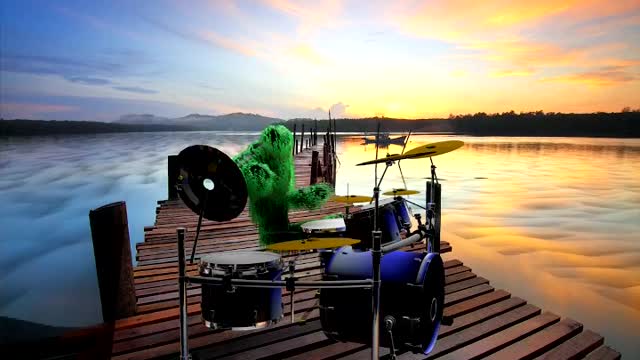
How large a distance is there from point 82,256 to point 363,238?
39.7ft

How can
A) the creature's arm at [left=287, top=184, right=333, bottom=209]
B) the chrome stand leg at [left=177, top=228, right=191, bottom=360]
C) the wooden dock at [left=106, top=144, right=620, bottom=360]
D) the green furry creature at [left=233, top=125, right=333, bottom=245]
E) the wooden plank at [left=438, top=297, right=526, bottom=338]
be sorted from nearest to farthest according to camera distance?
the chrome stand leg at [left=177, top=228, right=191, bottom=360] < the wooden dock at [left=106, top=144, right=620, bottom=360] < the wooden plank at [left=438, top=297, right=526, bottom=338] < the green furry creature at [left=233, top=125, right=333, bottom=245] < the creature's arm at [left=287, top=184, right=333, bottom=209]

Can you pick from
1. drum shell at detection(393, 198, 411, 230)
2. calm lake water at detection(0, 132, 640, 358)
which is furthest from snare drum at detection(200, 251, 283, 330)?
calm lake water at detection(0, 132, 640, 358)

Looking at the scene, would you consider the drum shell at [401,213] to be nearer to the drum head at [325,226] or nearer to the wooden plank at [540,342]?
the drum head at [325,226]

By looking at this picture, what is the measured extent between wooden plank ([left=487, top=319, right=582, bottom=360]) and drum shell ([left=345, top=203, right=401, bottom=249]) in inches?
67.6

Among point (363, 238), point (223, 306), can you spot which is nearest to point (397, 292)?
point (223, 306)

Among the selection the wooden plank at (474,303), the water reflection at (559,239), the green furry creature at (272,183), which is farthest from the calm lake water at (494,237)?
the green furry creature at (272,183)

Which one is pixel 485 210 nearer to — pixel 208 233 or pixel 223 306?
pixel 208 233

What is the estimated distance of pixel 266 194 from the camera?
18.4 feet

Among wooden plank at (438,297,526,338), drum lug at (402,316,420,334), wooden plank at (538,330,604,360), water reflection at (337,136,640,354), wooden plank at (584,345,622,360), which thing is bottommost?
water reflection at (337,136,640,354)

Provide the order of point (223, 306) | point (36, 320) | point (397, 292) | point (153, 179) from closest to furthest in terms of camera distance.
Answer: point (397, 292)
point (223, 306)
point (36, 320)
point (153, 179)

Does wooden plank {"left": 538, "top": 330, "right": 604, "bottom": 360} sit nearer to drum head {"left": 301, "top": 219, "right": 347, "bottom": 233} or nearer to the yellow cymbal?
the yellow cymbal

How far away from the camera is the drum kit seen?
369 centimetres

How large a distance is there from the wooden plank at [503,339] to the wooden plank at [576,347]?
30cm

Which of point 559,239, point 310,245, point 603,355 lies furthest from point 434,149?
point 559,239
